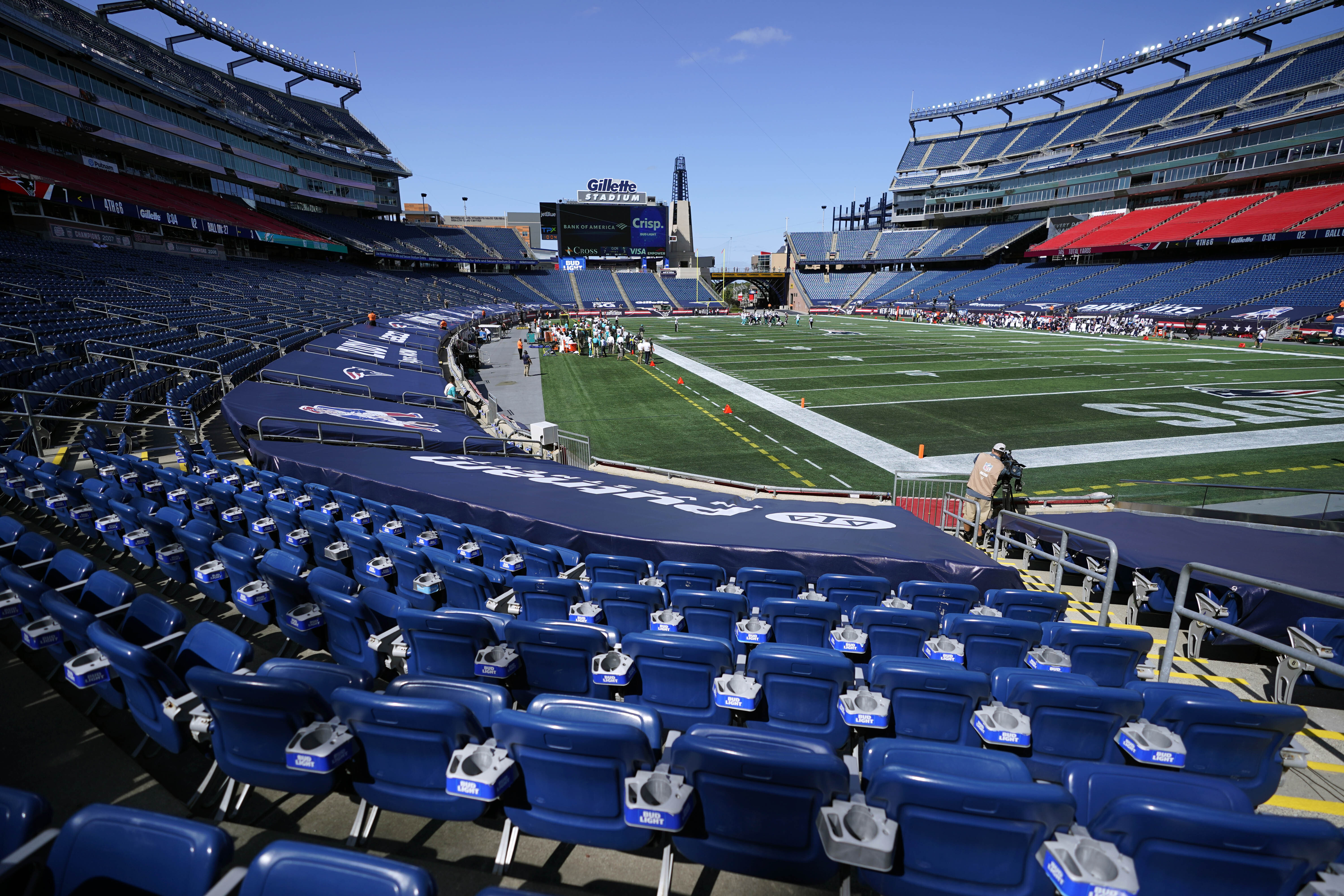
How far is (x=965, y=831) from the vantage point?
99.2 inches

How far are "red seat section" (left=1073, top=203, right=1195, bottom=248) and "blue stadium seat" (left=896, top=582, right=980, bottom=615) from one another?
2992 inches

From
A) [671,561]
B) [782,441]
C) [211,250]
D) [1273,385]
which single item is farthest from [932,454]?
[211,250]

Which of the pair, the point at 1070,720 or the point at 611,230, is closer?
the point at 1070,720

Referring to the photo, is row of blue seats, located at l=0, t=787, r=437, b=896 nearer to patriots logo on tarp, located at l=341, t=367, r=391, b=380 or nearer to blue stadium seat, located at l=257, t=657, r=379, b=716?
blue stadium seat, located at l=257, t=657, r=379, b=716

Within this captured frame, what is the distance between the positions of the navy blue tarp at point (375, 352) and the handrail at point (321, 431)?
8842mm

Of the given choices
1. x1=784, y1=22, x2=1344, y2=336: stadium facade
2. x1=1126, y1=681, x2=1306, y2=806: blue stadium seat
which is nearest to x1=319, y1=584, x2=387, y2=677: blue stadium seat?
x1=1126, y1=681, x2=1306, y2=806: blue stadium seat

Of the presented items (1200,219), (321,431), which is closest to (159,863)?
(321,431)

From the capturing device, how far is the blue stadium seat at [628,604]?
5.35m

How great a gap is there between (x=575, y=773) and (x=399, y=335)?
97.1 ft

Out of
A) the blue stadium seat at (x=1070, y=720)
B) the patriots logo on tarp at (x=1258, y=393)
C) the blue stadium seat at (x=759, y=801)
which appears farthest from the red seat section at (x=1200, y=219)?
the blue stadium seat at (x=759, y=801)

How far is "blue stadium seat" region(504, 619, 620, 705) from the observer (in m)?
4.09

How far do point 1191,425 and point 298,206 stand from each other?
78469mm

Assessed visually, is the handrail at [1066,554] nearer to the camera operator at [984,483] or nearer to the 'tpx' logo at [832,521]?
the camera operator at [984,483]

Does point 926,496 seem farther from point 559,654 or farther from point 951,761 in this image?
point 951,761
